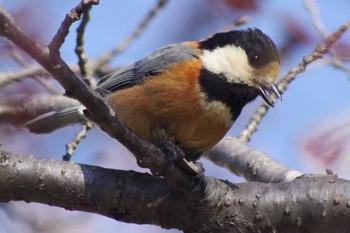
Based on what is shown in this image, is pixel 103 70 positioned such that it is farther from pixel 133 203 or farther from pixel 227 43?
pixel 133 203

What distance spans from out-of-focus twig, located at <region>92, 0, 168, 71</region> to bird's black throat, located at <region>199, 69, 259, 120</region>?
22.5 inches

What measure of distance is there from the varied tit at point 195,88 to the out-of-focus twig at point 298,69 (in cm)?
17

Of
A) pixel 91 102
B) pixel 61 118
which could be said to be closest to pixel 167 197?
pixel 91 102

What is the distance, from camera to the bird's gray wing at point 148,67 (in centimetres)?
350

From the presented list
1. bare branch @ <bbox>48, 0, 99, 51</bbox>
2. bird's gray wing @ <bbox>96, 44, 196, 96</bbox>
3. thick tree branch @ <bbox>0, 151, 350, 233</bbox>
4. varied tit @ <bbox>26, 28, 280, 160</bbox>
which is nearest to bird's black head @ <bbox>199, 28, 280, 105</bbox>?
varied tit @ <bbox>26, 28, 280, 160</bbox>

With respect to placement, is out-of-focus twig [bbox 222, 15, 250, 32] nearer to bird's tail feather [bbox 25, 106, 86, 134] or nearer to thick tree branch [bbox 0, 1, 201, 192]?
bird's tail feather [bbox 25, 106, 86, 134]

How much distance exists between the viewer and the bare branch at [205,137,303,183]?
3316 mm

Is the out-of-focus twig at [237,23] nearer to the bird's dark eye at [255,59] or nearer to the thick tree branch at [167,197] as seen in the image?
the bird's dark eye at [255,59]

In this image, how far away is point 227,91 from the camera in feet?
11.3

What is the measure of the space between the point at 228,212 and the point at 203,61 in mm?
1110

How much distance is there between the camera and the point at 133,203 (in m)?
2.66

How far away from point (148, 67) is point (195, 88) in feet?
1.31

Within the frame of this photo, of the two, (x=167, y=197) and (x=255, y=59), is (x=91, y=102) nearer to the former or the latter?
(x=167, y=197)

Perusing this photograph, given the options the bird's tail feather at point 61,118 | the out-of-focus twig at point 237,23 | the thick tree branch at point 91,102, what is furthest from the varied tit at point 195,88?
the thick tree branch at point 91,102
